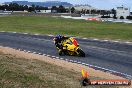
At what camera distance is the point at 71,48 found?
80.8 ft

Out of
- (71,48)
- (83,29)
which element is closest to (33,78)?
(71,48)

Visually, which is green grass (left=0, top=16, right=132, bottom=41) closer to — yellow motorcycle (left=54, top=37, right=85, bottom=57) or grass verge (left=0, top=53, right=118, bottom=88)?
yellow motorcycle (left=54, top=37, right=85, bottom=57)

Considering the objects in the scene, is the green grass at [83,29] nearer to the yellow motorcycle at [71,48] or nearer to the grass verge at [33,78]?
the yellow motorcycle at [71,48]

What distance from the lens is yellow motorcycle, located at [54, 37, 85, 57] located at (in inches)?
963

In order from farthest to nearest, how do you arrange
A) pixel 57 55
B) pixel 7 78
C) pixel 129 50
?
pixel 129 50, pixel 57 55, pixel 7 78

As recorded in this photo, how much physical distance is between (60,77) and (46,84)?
1.67 m

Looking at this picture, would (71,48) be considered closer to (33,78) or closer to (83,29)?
(33,78)

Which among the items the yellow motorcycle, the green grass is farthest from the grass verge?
the green grass

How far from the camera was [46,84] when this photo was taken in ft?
43.3

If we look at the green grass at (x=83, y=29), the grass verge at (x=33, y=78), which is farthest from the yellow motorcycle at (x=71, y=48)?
the green grass at (x=83, y=29)

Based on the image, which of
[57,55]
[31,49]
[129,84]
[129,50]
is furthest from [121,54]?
[129,84]

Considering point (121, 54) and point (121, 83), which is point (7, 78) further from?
point (121, 54)

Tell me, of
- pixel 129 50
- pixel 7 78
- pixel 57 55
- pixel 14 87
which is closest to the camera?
pixel 14 87

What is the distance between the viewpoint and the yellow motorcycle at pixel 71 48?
80.2 feet
